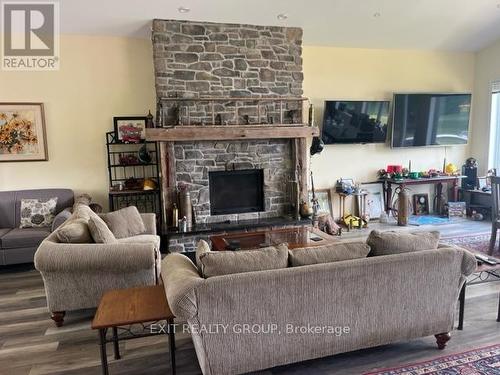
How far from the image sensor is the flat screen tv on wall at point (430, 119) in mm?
6691

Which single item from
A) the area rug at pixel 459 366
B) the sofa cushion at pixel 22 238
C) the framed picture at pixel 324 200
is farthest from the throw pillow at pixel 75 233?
the framed picture at pixel 324 200

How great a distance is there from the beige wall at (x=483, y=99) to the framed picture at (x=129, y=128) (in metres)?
6.26

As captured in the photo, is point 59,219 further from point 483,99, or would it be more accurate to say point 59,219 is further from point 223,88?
point 483,99

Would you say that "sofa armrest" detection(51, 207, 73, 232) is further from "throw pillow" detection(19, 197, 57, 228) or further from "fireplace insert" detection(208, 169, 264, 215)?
"fireplace insert" detection(208, 169, 264, 215)

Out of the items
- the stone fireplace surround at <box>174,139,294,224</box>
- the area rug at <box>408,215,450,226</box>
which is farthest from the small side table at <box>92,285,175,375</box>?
the area rug at <box>408,215,450,226</box>

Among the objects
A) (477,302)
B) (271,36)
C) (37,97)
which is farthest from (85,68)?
(477,302)

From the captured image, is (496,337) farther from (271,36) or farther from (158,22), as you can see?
(158,22)

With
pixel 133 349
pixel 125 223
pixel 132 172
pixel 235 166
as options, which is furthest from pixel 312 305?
pixel 132 172

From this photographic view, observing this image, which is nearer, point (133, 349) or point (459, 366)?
point (459, 366)

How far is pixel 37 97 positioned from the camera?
5.18 meters

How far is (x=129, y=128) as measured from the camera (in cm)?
544

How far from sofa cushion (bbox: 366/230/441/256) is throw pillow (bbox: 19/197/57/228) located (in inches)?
167

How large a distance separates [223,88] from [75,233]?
9.76 feet

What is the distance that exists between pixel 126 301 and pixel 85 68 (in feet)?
13.3
